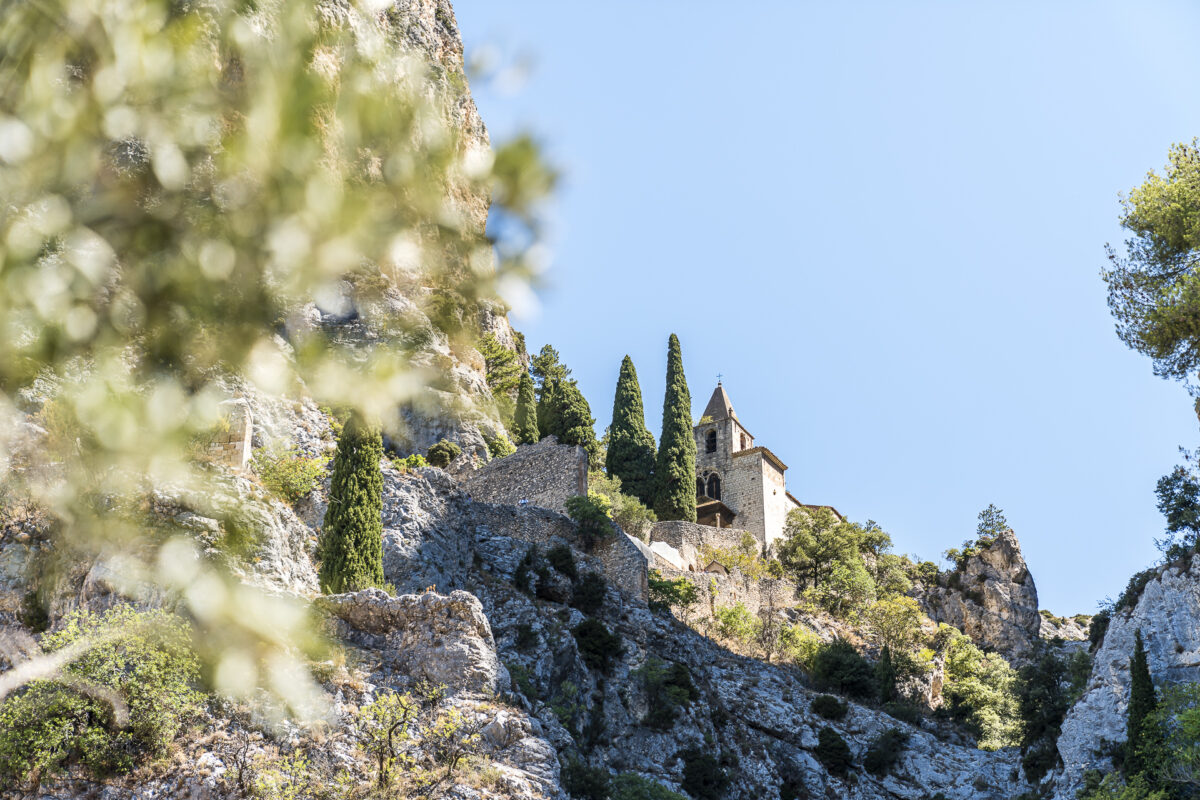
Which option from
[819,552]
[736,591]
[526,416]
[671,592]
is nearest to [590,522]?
[671,592]

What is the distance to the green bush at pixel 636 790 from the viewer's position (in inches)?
490

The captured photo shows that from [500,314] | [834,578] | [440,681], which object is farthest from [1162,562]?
[500,314]

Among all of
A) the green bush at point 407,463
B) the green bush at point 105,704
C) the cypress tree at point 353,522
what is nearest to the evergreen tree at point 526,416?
the green bush at point 407,463

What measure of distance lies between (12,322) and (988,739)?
26173 millimetres

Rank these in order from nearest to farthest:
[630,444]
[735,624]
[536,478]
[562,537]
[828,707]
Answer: [828,707]
[562,537]
[536,478]
[735,624]
[630,444]

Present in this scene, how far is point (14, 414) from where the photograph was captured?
2.18 metres

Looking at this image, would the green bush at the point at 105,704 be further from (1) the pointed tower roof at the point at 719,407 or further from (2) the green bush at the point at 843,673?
(1) the pointed tower roof at the point at 719,407

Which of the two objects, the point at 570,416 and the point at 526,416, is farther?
the point at 570,416

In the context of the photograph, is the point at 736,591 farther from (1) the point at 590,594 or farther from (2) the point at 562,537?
(1) the point at 590,594

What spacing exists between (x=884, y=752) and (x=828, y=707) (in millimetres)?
1634

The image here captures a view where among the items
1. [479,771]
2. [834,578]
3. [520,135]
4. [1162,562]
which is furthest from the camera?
[834,578]

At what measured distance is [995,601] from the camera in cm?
3397

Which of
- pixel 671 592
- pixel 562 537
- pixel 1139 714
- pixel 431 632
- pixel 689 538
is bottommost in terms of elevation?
pixel 431 632

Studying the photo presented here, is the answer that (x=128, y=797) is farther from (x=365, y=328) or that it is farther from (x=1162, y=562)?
(x=1162, y=562)
